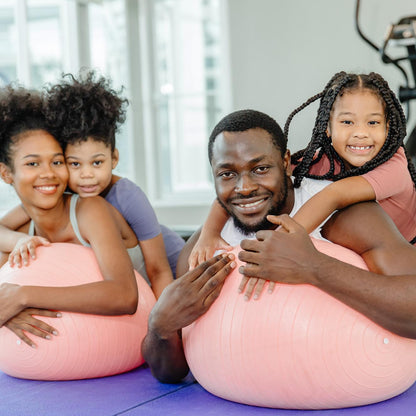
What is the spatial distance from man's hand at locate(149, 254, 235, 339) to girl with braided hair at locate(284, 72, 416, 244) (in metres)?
0.50

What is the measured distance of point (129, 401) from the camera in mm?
1740

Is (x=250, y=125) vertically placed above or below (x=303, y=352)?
above

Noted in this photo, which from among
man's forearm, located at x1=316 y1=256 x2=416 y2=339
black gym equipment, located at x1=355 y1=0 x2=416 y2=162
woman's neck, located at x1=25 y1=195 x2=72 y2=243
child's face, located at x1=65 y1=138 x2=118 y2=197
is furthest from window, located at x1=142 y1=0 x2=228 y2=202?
man's forearm, located at x1=316 y1=256 x2=416 y2=339

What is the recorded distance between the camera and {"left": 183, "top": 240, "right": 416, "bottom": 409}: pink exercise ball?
1.49 m

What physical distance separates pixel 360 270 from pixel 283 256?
20cm

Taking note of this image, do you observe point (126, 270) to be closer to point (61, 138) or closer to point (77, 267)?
point (77, 267)

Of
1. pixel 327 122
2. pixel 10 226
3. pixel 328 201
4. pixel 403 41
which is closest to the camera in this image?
pixel 328 201

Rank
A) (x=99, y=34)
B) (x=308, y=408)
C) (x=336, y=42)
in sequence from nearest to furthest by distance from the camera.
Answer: (x=308, y=408) < (x=336, y=42) < (x=99, y=34)

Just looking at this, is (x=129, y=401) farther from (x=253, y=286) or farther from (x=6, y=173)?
(x=6, y=173)

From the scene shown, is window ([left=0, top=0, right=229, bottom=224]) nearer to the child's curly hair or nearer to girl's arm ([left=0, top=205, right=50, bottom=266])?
the child's curly hair

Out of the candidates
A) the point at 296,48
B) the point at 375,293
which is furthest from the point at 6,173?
the point at 296,48

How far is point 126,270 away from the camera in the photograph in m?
2.00

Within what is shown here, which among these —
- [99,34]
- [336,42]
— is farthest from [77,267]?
[99,34]

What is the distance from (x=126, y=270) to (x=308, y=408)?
2.55ft
